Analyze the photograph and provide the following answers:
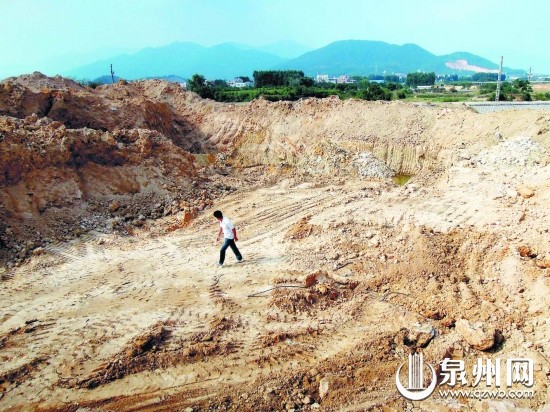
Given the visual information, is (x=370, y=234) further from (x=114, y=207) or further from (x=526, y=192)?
(x=114, y=207)

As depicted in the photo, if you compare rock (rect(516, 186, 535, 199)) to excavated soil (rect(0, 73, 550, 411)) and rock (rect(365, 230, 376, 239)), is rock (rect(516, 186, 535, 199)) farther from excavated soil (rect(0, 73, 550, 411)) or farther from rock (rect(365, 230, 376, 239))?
rock (rect(365, 230, 376, 239))

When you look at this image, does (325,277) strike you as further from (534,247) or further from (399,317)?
(534,247)

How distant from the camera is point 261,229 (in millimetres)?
10227

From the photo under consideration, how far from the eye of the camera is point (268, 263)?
332 inches

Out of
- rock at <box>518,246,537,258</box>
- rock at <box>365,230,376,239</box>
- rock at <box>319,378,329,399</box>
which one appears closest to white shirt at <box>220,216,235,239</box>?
rock at <box>365,230,376,239</box>

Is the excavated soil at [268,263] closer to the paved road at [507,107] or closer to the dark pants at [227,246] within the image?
the dark pants at [227,246]

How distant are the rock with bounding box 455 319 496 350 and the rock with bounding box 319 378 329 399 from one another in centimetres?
219

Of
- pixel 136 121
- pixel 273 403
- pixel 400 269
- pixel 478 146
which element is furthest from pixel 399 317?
pixel 136 121

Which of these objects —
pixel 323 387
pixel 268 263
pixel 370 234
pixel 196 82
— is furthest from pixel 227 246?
pixel 196 82

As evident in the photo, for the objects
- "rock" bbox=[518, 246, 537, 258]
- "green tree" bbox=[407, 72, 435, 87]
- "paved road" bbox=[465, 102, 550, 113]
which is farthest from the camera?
"green tree" bbox=[407, 72, 435, 87]

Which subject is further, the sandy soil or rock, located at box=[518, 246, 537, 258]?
rock, located at box=[518, 246, 537, 258]

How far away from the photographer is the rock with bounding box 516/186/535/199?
30.6 ft

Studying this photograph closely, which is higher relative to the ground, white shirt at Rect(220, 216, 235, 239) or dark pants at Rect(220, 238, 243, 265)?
white shirt at Rect(220, 216, 235, 239)

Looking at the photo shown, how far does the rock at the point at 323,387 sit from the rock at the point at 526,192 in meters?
6.93
